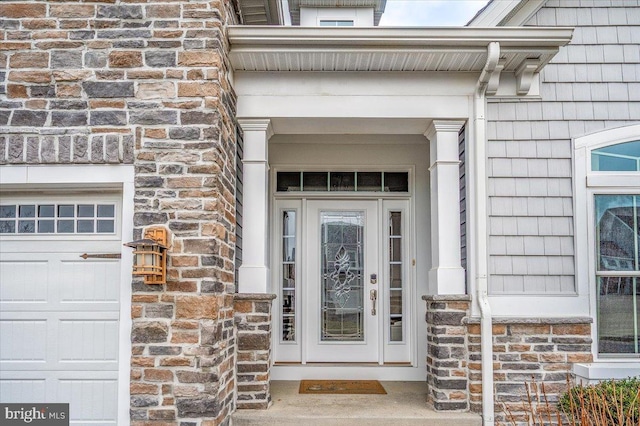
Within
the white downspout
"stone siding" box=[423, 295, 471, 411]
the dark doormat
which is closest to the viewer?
the white downspout

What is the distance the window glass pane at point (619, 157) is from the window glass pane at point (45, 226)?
13.4 ft

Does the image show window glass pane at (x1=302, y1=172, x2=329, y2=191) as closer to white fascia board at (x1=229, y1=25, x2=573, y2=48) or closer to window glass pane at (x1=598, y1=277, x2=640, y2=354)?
white fascia board at (x1=229, y1=25, x2=573, y2=48)

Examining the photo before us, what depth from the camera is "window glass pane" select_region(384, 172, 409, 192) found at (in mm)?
5539

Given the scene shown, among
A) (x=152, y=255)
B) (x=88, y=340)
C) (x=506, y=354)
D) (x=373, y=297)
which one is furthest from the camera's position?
(x=373, y=297)

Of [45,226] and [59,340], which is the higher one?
[45,226]

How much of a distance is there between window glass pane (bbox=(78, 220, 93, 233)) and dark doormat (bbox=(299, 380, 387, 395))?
2.22 m

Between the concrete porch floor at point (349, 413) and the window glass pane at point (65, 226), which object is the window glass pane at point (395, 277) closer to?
the concrete porch floor at point (349, 413)

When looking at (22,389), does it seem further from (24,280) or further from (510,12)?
(510,12)

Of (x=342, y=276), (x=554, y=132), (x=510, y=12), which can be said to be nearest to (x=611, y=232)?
(x=554, y=132)

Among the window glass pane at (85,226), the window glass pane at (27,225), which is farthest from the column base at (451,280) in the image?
the window glass pane at (27,225)

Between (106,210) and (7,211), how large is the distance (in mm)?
699

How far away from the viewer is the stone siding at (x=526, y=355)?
4.04m

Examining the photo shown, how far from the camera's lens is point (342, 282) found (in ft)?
18.0

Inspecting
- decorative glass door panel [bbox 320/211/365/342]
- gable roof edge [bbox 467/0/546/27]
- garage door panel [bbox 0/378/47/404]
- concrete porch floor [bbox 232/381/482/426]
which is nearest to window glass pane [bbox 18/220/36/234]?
garage door panel [bbox 0/378/47/404]
